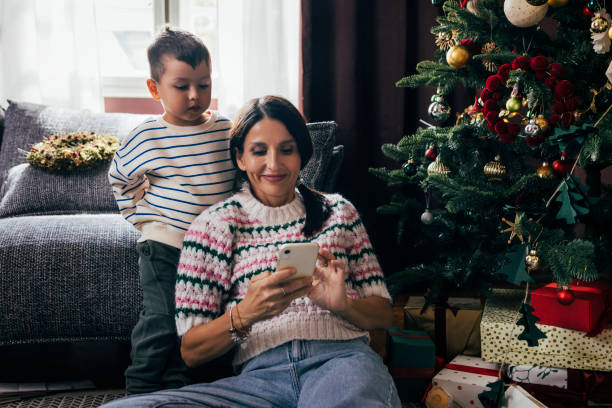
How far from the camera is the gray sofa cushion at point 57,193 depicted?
197 centimetres

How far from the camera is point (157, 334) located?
52.2 inches

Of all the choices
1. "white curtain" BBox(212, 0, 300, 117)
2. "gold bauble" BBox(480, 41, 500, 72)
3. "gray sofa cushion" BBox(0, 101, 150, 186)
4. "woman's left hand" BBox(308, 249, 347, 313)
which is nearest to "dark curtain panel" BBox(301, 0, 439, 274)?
"white curtain" BBox(212, 0, 300, 117)

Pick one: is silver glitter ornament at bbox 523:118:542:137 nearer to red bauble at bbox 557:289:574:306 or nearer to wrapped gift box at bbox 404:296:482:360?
red bauble at bbox 557:289:574:306

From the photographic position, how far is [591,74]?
1.38 meters

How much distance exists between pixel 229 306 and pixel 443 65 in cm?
94

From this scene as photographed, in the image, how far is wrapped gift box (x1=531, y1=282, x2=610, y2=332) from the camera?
146 cm

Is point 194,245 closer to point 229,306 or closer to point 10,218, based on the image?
point 229,306

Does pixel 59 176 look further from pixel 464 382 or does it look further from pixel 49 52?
pixel 464 382

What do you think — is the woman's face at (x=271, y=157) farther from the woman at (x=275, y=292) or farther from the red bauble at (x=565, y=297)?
the red bauble at (x=565, y=297)

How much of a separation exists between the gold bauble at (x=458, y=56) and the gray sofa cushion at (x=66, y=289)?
107 cm

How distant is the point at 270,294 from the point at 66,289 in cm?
83

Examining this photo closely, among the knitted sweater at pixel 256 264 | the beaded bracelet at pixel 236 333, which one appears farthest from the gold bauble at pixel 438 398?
the beaded bracelet at pixel 236 333

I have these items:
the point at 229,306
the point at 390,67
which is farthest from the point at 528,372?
the point at 390,67

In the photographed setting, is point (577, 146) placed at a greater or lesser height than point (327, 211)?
greater
